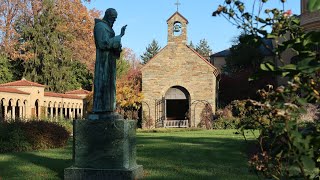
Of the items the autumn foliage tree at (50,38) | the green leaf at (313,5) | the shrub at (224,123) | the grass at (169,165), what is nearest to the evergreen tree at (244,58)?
the shrub at (224,123)

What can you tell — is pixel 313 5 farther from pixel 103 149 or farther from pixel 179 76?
pixel 179 76

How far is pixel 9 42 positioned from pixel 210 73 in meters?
18.2

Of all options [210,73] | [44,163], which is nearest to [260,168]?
[44,163]

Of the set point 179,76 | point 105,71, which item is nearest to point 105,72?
point 105,71

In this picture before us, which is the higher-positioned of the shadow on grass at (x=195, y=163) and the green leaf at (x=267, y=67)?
the green leaf at (x=267, y=67)

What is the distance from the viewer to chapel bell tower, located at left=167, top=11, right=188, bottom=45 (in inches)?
1329

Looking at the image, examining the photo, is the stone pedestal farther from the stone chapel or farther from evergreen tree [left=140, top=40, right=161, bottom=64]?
evergreen tree [left=140, top=40, right=161, bottom=64]

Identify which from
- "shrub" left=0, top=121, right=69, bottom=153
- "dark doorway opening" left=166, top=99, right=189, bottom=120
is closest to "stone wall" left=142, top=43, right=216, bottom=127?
"dark doorway opening" left=166, top=99, right=189, bottom=120

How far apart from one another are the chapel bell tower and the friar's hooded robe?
25628mm

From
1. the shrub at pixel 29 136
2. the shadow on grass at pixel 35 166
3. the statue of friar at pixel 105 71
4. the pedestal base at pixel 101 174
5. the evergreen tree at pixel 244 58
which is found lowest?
the shadow on grass at pixel 35 166

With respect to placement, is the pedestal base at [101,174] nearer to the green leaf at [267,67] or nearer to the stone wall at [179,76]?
the green leaf at [267,67]

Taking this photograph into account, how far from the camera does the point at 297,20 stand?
2.47 m

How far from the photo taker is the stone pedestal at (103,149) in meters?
7.95

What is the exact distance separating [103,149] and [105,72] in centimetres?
145
